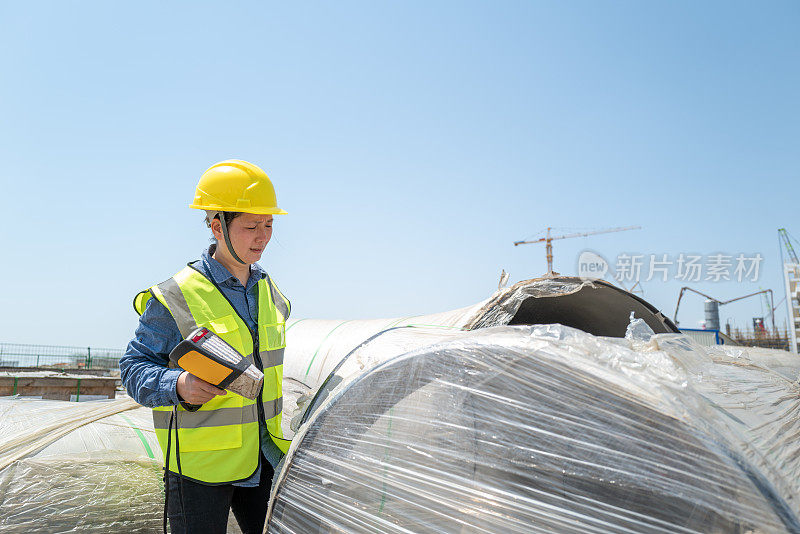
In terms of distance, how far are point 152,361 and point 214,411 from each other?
27cm

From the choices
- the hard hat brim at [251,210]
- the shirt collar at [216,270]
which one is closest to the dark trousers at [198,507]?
the shirt collar at [216,270]

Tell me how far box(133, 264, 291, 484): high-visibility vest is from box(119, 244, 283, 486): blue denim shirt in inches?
1.4

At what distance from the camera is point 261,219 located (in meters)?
2.09

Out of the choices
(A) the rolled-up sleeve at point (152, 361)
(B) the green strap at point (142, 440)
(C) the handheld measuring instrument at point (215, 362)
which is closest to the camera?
(C) the handheld measuring instrument at point (215, 362)

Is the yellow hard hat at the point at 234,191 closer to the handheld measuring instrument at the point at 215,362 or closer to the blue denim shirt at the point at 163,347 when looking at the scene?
the blue denim shirt at the point at 163,347

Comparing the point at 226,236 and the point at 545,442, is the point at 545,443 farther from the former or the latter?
the point at 226,236

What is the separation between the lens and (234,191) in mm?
2055

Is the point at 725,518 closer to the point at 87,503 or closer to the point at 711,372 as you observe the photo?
the point at 711,372

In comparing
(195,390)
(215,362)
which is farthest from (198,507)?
(215,362)

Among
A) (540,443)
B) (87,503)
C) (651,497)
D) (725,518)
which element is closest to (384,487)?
(540,443)

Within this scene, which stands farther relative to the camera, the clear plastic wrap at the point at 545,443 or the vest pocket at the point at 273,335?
the vest pocket at the point at 273,335

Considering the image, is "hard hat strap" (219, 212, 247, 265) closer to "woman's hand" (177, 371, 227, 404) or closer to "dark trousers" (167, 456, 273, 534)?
"woman's hand" (177, 371, 227, 404)

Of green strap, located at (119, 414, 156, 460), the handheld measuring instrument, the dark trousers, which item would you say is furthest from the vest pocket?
green strap, located at (119, 414, 156, 460)

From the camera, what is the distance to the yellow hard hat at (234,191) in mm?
2051
